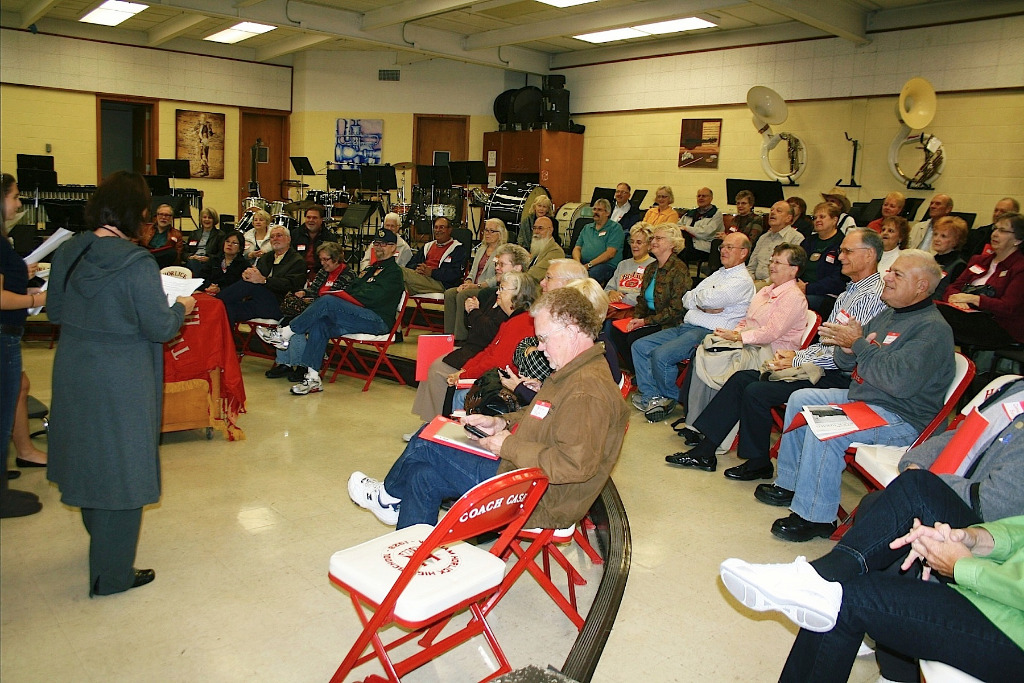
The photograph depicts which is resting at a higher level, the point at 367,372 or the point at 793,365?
the point at 793,365

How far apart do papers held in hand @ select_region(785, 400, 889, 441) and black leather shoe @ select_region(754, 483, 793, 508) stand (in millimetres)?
428

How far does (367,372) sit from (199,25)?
908cm

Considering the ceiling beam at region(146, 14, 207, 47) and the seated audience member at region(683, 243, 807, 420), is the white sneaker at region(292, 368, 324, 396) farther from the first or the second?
the ceiling beam at region(146, 14, 207, 47)

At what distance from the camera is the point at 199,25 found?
41.0ft

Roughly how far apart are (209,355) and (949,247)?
17.8 ft

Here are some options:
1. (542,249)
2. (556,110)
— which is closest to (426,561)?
(542,249)

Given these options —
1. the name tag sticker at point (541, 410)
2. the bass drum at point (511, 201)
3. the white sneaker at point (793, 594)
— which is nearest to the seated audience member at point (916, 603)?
the white sneaker at point (793, 594)

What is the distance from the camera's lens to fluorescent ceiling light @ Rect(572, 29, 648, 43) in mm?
11352

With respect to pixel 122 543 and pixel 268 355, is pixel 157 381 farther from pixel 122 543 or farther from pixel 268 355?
pixel 268 355

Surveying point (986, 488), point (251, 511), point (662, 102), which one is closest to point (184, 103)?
point (662, 102)

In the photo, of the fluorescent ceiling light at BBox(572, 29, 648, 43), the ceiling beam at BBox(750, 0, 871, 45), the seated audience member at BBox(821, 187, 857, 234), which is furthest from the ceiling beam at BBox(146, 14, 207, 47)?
the seated audience member at BBox(821, 187, 857, 234)

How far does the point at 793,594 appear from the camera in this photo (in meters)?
1.87

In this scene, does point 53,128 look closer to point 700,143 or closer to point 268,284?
point 268,284

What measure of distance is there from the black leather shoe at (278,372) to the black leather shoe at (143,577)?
334 centimetres
